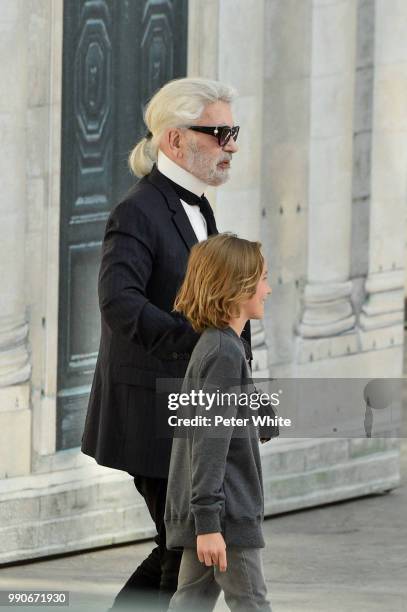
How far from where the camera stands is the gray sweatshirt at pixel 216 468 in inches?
154

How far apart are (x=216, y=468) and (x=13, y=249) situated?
221 centimetres

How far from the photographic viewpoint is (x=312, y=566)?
20.4ft

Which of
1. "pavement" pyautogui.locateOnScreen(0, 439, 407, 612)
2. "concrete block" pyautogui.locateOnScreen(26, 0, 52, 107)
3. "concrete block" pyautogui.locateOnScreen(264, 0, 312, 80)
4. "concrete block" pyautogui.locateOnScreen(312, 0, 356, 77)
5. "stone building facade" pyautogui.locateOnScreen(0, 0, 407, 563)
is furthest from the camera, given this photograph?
"concrete block" pyautogui.locateOnScreen(312, 0, 356, 77)

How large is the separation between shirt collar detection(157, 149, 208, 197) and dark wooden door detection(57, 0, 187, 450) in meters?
1.43

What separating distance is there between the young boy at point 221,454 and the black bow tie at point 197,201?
587 millimetres

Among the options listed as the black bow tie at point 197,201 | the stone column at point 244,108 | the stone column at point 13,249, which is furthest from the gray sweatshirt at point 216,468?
the stone column at point 244,108

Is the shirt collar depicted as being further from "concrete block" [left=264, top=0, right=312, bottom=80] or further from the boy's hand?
"concrete block" [left=264, top=0, right=312, bottom=80]

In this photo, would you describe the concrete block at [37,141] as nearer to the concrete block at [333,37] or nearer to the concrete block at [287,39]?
the concrete block at [287,39]

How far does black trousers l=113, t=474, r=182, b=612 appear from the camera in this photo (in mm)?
4500

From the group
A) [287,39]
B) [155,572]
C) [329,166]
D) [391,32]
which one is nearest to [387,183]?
[329,166]

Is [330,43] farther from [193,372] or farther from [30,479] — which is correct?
[193,372]

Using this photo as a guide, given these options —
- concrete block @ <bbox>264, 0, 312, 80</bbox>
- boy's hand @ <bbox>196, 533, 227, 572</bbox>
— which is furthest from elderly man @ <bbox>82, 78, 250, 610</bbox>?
concrete block @ <bbox>264, 0, 312, 80</bbox>

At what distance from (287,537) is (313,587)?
817 mm

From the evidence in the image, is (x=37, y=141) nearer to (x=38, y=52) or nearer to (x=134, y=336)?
(x=38, y=52)
